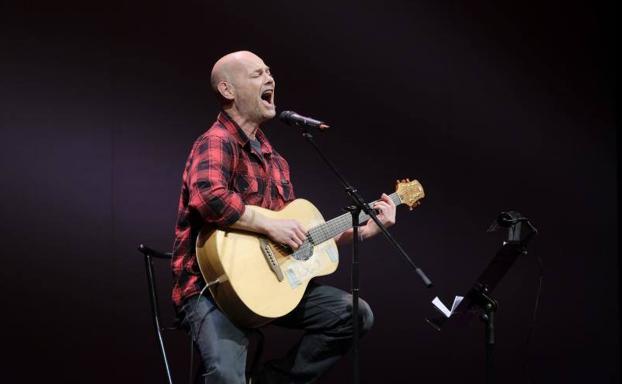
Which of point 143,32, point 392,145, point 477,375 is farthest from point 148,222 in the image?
point 477,375

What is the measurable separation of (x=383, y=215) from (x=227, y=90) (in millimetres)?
927

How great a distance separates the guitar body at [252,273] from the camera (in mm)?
3010

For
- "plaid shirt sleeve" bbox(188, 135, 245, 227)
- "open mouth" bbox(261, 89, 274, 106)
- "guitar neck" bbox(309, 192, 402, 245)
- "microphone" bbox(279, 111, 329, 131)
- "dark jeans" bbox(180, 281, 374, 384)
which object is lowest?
"dark jeans" bbox(180, 281, 374, 384)

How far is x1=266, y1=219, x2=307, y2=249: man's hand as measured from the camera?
3.16 metres

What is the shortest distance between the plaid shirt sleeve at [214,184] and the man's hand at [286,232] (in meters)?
0.17

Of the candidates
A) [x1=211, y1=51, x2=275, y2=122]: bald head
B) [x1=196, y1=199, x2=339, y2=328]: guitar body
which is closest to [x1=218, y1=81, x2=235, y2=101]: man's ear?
[x1=211, y1=51, x2=275, y2=122]: bald head

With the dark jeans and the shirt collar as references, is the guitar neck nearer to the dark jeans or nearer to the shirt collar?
the dark jeans

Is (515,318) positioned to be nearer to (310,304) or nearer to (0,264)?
(310,304)

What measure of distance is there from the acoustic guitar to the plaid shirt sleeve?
0.30ft

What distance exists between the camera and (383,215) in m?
3.57

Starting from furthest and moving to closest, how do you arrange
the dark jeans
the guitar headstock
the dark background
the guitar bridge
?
the dark background, the guitar headstock, the dark jeans, the guitar bridge

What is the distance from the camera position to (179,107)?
14.2 ft

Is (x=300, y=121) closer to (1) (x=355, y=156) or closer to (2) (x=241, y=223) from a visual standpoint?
(2) (x=241, y=223)

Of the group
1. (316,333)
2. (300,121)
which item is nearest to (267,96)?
(300,121)
